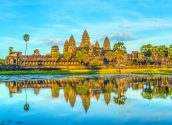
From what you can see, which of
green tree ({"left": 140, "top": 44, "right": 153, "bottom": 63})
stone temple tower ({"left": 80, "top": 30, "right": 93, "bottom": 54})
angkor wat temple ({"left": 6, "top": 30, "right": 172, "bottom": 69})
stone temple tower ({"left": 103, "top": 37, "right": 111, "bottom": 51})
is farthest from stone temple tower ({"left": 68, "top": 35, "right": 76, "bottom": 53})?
green tree ({"left": 140, "top": 44, "right": 153, "bottom": 63})

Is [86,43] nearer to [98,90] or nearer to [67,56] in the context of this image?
[67,56]

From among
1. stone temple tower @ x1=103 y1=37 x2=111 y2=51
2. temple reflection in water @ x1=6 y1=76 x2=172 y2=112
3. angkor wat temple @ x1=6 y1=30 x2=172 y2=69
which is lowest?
temple reflection in water @ x1=6 y1=76 x2=172 y2=112

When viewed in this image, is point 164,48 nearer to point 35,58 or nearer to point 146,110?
point 35,58

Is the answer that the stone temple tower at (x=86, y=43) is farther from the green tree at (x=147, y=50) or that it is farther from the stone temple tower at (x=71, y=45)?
the green tree at (x=147, y=50)

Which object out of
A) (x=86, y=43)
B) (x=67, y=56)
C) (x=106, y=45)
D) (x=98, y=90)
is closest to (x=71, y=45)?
(x=86, y=43)

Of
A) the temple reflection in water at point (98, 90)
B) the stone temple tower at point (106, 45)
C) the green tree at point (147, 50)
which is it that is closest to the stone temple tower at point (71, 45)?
the stone temple tower at point (106, 45)

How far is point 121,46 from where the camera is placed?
13688 centimetres

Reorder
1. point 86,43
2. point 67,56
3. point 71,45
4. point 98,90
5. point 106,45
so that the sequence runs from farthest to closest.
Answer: point 106,45 < point 71,45 < point 86,43 < point 67,56 < point 98,90

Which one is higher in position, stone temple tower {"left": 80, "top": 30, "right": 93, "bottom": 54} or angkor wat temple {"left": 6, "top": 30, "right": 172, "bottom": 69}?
stone temple tower {"left": 80, "top": 30, "right": 93, "bottom": 54}

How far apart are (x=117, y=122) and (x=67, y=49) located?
530 feet

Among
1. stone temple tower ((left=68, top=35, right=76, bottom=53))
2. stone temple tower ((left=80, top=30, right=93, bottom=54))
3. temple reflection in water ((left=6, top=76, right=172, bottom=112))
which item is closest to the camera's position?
temple reflection in water ((left=6, top=76, right=172, bottom=112))

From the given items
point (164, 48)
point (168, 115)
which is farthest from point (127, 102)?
point (164, 48)

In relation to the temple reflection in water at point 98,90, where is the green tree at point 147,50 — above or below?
above

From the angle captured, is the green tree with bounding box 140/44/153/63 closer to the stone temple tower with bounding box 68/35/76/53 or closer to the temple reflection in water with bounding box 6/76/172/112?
the stone temple tower with bounding box 68/35/76/53
